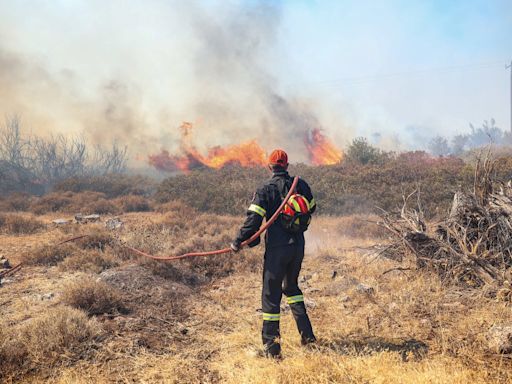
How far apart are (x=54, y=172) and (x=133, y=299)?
28.4 metres

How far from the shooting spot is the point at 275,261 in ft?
13.2

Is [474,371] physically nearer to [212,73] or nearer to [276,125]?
[276,125]

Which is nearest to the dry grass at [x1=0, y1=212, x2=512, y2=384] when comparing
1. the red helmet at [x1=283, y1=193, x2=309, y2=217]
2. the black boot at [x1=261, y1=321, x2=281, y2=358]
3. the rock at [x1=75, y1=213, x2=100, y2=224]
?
the black boot at [x1=261, y1=321, x2=281, y2=358]

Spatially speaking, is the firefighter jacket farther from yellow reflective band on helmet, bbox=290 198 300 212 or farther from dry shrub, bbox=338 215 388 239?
dry shrub, bbox=338 215 388 239

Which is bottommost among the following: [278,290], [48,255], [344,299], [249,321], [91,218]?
[249,321]

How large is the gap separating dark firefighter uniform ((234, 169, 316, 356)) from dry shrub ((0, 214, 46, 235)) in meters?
9.96

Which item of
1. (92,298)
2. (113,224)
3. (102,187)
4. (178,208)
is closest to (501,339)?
(92,298)

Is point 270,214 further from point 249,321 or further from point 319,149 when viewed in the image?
point 319,149

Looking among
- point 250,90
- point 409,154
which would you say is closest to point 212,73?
point 250,90

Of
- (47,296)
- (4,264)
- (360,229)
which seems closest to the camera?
(47,296)

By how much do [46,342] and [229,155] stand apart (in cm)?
2354

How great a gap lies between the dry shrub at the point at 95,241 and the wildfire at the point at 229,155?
51.9ft

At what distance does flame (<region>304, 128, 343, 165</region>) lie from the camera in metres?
31.5

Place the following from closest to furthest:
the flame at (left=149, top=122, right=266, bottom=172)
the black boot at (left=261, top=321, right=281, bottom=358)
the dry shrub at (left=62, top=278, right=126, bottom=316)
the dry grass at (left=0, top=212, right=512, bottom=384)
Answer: the dry grass at (left=0, top=212, right=512, bottom=384), the black boot at (left=261, top=321, right=281, bottom=358), the dry shrub at (left=62, top=278, right=126, bottom=316), the flame at (left=149, top=122, right=266, bottom=172)
